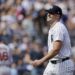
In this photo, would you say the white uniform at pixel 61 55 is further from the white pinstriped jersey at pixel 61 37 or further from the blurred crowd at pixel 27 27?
the blurred crowd at pixel 27 27

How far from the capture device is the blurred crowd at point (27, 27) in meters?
10.7

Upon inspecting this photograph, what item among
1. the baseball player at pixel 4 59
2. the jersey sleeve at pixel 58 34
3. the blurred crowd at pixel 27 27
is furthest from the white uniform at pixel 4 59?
the jersey sleeve at pixel 58 34

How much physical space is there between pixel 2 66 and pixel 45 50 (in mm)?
3265

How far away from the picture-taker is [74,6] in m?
14.0

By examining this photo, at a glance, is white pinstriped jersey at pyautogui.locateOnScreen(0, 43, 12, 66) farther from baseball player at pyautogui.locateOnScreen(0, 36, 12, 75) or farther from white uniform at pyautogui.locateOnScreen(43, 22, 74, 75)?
white uniform at pyautogui.locateOnScreen(43, 22, 74, 75)

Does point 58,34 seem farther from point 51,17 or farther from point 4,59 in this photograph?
point 4,59

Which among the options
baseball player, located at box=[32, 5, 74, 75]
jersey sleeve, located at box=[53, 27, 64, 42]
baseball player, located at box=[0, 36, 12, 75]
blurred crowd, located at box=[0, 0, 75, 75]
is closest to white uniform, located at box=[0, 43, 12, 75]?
baseball player, located at box=[0, 36, 12, 75]

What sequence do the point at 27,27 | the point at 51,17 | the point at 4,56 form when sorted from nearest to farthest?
the point at 51,17 < the point at 4,56 < the point at 27,27

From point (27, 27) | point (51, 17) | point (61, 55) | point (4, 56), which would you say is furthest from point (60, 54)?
point (27, 27)

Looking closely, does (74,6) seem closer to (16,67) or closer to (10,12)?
(10,12)

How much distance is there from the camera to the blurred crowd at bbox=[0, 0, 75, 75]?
10734mm

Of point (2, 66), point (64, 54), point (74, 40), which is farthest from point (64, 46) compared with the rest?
point (74, 40)

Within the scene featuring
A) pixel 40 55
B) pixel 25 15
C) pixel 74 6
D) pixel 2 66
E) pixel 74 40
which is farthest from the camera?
pixel 74 6

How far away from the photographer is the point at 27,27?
493 inches
